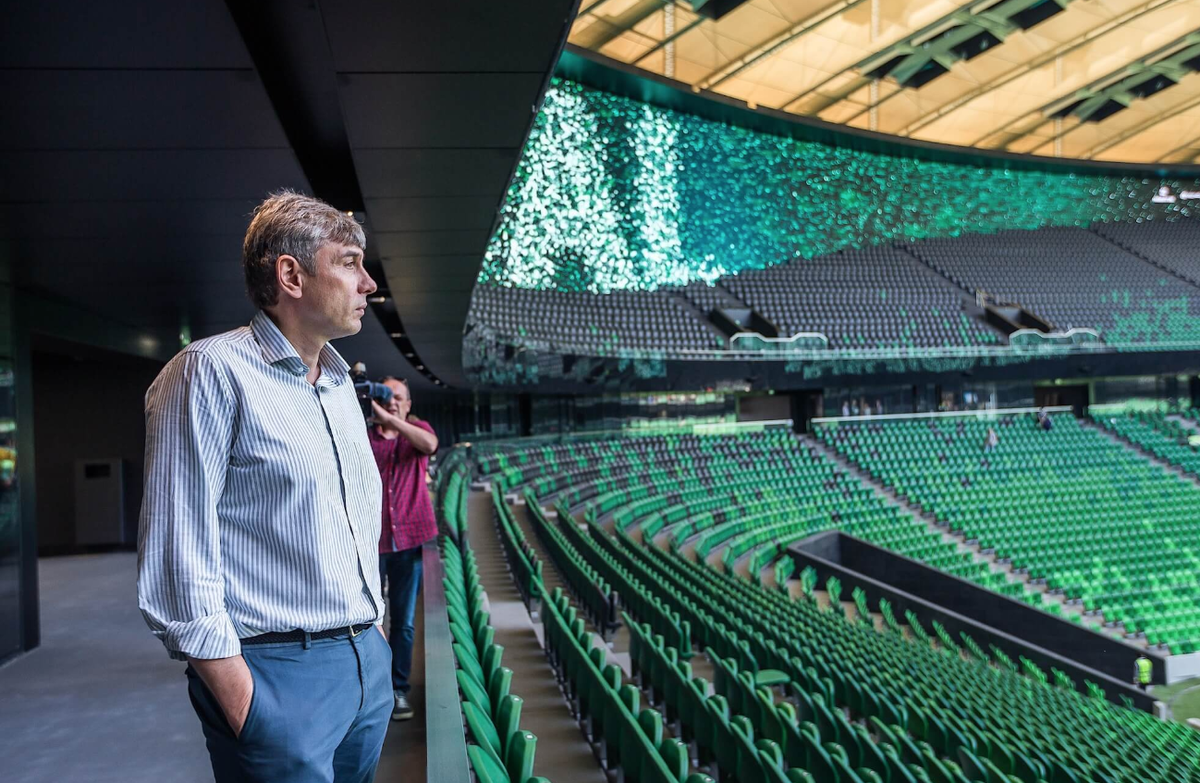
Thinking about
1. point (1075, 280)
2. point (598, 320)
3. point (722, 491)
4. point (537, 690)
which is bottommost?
point (722, 491)

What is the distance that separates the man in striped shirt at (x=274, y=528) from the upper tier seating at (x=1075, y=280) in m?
31.6

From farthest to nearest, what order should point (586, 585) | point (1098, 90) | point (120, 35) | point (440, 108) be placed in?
point (1098, 90), point (586, 585), point (440, 108), point (120, 35)

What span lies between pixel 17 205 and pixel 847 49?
62.7ft

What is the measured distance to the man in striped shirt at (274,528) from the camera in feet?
4.31

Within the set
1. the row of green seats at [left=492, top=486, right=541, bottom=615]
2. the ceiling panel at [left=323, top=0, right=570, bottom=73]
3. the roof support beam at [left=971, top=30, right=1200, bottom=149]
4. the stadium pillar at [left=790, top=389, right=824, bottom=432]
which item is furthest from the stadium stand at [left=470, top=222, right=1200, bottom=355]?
the ceiling panel at [left=323, top=0, right=570, bottom=73]

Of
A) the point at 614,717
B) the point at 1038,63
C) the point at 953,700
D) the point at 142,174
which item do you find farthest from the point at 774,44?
the point at 614,717

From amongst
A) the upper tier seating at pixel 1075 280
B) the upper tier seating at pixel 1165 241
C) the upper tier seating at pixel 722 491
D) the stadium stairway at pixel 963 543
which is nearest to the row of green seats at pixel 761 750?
the upper tier seating at pixel 722 491

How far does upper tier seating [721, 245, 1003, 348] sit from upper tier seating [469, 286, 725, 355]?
3.71m

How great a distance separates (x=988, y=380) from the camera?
29.4 m

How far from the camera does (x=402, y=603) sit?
3613 mm

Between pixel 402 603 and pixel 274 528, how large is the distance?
7.55ft

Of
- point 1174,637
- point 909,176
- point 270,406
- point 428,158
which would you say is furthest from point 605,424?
point 270,406

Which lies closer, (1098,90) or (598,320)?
(598,320)

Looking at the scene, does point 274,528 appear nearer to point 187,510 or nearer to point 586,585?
point 187,510
